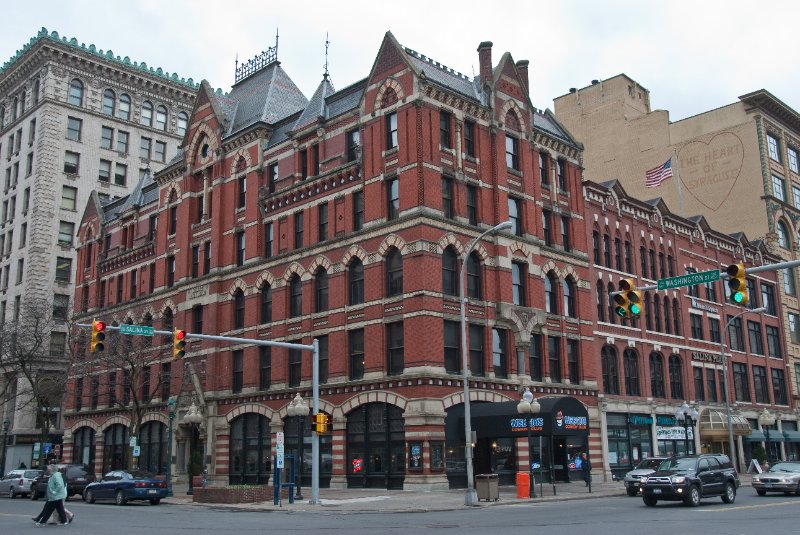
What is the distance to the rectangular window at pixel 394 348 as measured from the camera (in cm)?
3894

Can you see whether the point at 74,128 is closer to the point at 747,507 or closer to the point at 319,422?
the point at 319,422

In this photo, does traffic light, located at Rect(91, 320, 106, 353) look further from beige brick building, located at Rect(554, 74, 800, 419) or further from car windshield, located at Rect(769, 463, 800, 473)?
beige brick building, located at Rect(554, 74, 800, 419)

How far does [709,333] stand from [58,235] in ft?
189

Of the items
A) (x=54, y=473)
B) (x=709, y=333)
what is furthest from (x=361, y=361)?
(x=709, y=333)

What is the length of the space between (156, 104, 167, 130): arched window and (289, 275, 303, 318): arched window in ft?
156

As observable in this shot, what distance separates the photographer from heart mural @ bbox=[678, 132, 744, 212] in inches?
2655

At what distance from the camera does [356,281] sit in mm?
42031

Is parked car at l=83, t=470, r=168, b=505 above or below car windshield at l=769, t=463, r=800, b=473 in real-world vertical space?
below

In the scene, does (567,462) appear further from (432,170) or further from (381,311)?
(432,170)

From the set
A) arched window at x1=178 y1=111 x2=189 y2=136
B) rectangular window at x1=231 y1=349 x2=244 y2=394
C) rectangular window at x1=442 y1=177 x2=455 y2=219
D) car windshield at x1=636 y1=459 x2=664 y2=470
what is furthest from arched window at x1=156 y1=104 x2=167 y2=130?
car windshield at x1=636 y1=459 x2=664 y2=470

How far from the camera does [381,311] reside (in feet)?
131

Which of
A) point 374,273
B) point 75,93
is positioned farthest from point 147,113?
point 374,273

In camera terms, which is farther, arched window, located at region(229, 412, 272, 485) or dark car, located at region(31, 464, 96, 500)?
arched window, located at region(229, 412, 272, 485)

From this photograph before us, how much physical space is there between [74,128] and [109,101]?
479 cm
